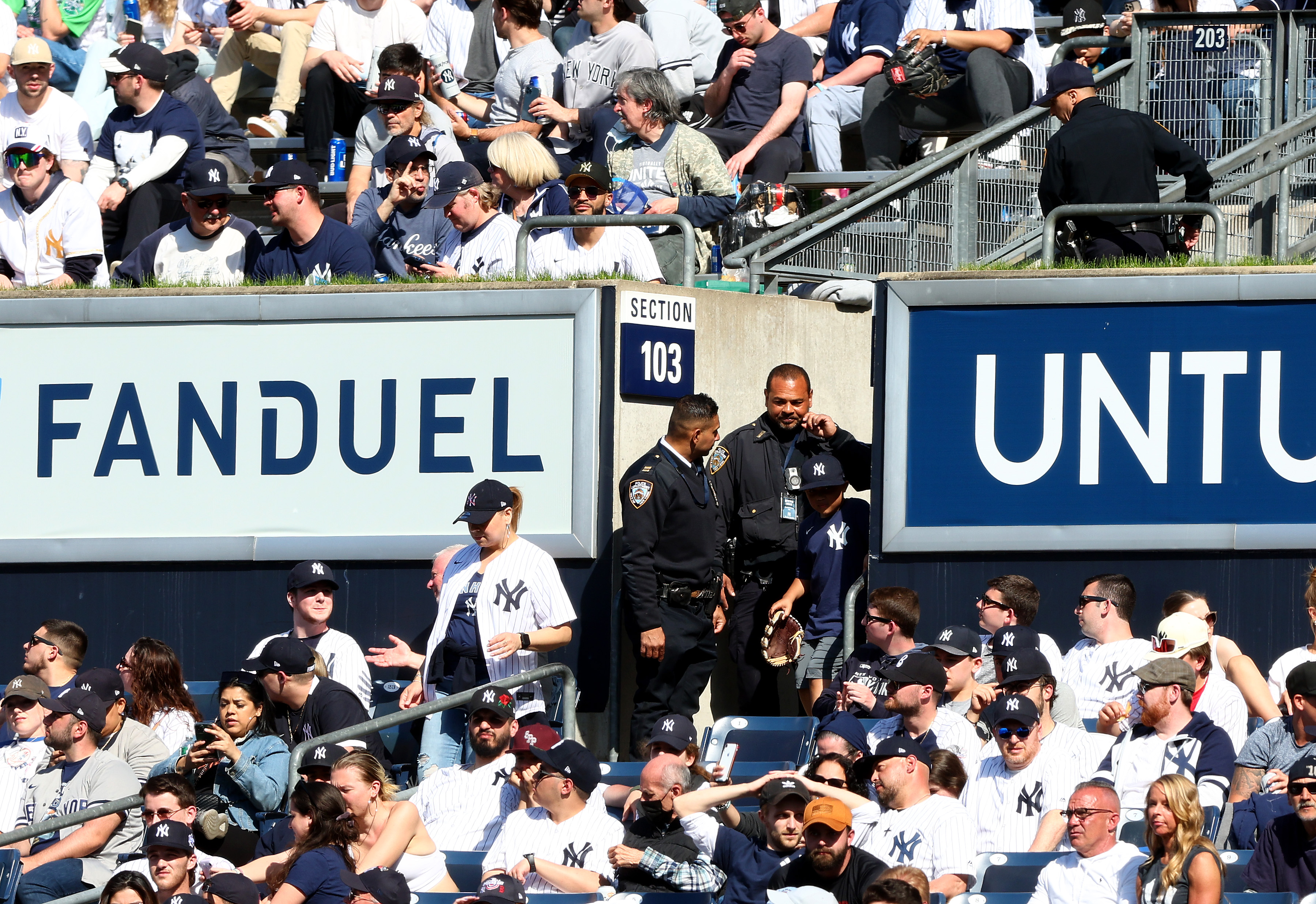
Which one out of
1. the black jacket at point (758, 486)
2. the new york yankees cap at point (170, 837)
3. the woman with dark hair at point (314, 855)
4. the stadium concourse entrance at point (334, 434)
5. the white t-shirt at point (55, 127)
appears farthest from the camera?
the white t-shirt at point (55, 127)

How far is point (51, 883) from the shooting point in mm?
9031

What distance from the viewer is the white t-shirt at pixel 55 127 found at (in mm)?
13344

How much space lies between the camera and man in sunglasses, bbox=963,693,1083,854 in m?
8.29

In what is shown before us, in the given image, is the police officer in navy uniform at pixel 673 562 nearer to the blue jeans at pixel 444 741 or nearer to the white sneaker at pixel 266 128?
the blue jeans at pixel 444 741

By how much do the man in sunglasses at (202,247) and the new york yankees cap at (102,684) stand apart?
2621 mm

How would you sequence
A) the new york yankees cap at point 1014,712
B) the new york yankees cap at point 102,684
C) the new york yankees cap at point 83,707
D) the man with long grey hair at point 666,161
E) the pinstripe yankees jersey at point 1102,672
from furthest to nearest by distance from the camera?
the man with long grey hair at point 666,161, the new york yankees cap at point 102,684, the new york yankees cap at point 83,707, the pinstripe yankees jersey at point 1102,672, the new york yankees cap at point 1014,712

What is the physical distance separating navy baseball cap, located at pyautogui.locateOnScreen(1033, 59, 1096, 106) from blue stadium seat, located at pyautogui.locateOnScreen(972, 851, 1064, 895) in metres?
4.73

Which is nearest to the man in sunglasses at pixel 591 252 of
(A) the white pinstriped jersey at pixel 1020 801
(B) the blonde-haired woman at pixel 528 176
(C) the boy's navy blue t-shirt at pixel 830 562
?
(B) the blonde-haired woman at pixel 528 176

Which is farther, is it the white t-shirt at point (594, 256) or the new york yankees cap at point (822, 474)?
the white t-shirt at point (594, 256)

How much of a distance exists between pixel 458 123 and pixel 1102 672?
20.1ft

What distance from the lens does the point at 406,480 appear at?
10883 millimetres

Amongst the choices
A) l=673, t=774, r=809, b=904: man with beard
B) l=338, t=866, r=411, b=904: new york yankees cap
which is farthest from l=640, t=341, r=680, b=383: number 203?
l=338, t=866, r=411, b=904: new york yankees cap

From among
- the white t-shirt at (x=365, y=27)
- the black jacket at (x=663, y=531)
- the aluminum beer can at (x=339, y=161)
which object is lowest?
the black jacket at (x=663, y=531)

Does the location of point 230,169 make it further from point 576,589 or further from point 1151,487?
point 1151,487
